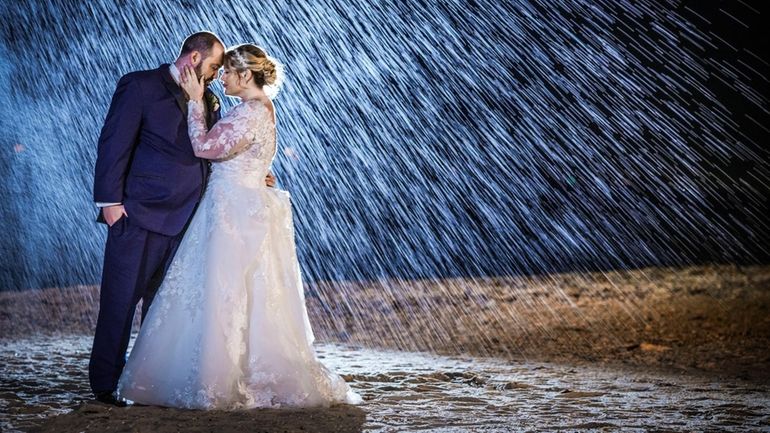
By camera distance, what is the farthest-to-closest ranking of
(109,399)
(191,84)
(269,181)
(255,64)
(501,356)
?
(501,356)
(269,181)
(255,64)
(191,84)
(109,399)

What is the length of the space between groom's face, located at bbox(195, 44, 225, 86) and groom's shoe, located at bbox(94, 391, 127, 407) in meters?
1.82

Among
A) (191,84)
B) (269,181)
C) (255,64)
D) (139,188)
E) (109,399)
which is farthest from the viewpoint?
(269,181)

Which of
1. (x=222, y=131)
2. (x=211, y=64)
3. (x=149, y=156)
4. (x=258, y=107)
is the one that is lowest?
(x=149, y=156)

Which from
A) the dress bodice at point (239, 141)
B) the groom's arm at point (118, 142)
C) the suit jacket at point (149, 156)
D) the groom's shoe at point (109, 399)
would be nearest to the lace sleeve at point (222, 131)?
the dress bodice at point (239, 141)

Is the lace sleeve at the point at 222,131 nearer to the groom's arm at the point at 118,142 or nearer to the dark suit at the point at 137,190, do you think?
the dark suit at the point at 137,190

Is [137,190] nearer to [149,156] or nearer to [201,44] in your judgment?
[149,156]

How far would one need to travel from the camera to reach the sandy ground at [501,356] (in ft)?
13.6

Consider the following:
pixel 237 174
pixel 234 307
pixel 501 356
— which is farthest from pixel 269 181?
pixel 501 356

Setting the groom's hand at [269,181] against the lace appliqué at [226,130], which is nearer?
the lace appliqué at [226,130]

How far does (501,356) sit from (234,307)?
361 cm

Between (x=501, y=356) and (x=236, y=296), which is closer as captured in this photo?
(x=236, y=296)

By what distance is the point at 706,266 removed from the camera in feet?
35.0

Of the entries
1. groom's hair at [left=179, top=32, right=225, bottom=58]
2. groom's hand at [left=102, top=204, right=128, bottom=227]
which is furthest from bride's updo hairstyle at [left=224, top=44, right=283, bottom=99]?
groom's hand at [left=102, top=204, right=128, bottom=227]

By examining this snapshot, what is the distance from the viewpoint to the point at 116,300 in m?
4.34
